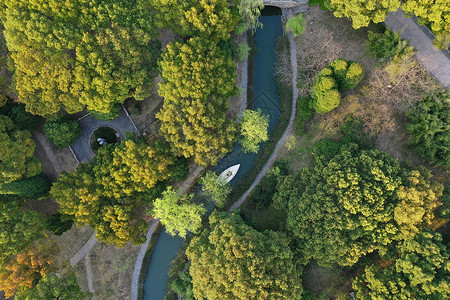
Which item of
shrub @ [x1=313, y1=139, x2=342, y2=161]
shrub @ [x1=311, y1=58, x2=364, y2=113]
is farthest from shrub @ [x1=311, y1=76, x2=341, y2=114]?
shrub @ [x1=313, y1=139, x2=342, y2=161]

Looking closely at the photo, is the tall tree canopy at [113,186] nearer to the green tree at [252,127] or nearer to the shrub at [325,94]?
the green tree at [252,127]

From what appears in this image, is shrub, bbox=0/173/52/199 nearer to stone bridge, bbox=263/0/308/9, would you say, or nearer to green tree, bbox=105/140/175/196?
green tree, bbox=105/140/175/196

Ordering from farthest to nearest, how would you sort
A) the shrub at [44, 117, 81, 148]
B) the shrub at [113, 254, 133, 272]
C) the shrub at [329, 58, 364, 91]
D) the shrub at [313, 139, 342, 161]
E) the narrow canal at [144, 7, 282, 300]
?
the narrow canal at [144, 7, 282, 300] → the shrub at [113, 254, 133, 272] → the shrub at [44, 117, 81, 148] → the shrub at [313, 139, 342, 161] → the shrub at [329, 58, 364, 91]

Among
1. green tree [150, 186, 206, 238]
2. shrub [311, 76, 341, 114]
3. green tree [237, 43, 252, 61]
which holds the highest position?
shrub [311, 76, 341, 114]

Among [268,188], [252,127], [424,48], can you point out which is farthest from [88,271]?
[424,48]

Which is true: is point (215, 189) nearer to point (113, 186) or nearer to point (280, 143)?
point (280, 143)

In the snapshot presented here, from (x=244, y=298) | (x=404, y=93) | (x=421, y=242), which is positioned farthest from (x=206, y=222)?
(x=404, y=93)
